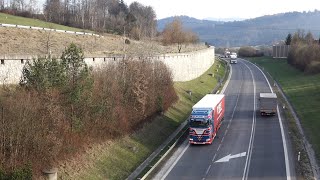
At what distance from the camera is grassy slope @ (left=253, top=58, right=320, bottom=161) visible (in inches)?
1702

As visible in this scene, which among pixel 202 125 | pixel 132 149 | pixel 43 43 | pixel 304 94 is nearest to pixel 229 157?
pixel 202 125

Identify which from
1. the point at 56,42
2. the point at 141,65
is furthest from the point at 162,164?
the point at 56,42

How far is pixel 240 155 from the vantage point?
3522cm

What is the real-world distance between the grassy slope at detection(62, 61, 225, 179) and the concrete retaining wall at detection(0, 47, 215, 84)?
733 cm

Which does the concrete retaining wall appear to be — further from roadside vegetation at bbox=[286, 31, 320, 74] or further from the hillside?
roadside vegetation at bbox=[286, 31, 320, 74]

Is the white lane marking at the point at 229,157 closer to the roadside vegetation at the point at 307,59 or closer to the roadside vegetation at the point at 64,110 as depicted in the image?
the roadside vegetation at the point at 64,110

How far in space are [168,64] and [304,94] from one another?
23.1 metres

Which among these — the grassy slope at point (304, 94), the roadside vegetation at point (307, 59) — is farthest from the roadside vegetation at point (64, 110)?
the roadside vegetation at point (307, 59)

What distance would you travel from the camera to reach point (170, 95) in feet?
165

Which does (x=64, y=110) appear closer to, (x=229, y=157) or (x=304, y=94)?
(x=229, y=157)

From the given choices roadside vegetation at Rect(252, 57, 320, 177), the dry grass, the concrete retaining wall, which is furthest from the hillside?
roadside vegetation at Rect(252, 57, 320, 177)

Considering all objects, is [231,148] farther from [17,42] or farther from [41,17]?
[41,17]

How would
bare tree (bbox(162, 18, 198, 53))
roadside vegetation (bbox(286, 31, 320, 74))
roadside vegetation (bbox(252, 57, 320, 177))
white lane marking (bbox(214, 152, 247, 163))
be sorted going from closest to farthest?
1. white lane marking (bbox(214, 152, 247, 163))
2. roadside vegetation (bbox(252, 57, 320, 177))
3. roadside vegetation (bbox(286, 31, 320, 74))
4. bare tree (bbox(162, 18, 198, 53))

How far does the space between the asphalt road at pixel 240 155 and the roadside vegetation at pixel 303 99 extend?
4.18 feet
